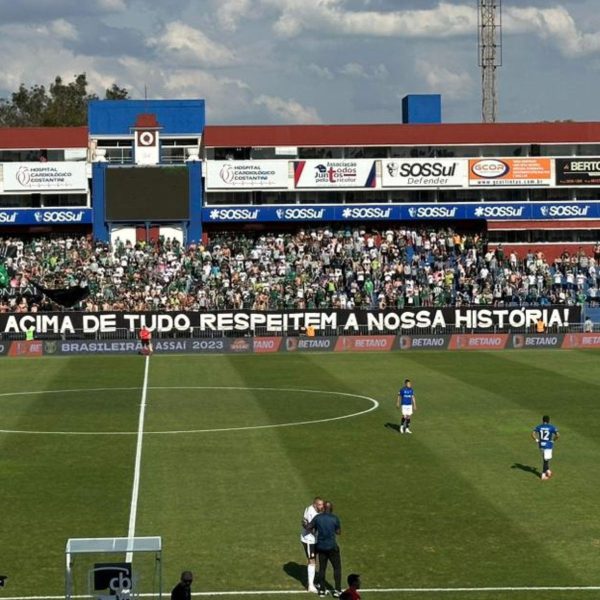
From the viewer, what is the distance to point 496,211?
94312mm

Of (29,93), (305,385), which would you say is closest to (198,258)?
(305,385)

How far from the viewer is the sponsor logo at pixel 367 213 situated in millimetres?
93938

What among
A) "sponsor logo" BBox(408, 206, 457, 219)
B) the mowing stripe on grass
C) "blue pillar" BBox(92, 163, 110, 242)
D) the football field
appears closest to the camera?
the football field

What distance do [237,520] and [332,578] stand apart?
14.5ft

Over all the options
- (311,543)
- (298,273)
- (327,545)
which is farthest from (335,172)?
(327,545)

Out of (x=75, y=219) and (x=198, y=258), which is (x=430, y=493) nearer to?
(x=198, y=258)

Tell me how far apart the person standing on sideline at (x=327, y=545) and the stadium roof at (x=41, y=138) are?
76013 mm

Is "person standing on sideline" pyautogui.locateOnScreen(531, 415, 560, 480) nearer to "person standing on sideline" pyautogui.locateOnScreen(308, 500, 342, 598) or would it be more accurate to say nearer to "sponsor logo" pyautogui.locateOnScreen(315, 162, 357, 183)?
"person standing on sideline" pyautogui.locateOnScreen(308, 500, 342, 598)

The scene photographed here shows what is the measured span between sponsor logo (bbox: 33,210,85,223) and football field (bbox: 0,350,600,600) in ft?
129

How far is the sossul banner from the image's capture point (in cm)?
7350

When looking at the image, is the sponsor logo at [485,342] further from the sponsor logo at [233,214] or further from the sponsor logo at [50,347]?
the sponsor logo at [233,214]

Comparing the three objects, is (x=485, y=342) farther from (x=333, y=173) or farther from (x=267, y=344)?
(x=333, y=173)

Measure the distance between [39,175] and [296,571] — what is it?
74.1m

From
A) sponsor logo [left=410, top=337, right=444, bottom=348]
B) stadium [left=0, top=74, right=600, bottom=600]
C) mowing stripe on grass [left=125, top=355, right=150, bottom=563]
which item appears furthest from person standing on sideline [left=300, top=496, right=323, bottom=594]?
sponsor logo [left=410, top=337, right=444, bottom=348]
